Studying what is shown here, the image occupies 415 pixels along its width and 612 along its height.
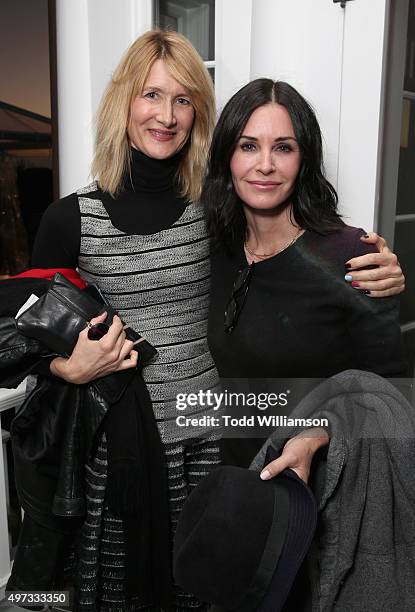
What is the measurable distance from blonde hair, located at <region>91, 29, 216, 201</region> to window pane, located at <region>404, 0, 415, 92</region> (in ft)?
1.55

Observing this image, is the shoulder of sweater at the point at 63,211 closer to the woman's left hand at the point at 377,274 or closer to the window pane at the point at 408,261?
the woman's left hand at the point at 377,274

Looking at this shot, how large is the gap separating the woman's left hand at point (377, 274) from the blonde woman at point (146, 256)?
1.19 feet

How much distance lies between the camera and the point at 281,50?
4.91 feet

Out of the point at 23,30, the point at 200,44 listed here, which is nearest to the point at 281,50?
the point at 200,44

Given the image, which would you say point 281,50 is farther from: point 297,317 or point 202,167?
point 297,317

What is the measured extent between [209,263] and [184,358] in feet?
0.72

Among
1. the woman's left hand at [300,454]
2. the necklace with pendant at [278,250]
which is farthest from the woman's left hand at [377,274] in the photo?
the woman's left hand at [300,454]

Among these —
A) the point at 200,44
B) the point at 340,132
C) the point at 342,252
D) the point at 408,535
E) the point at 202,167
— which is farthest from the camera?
the point at 200,44

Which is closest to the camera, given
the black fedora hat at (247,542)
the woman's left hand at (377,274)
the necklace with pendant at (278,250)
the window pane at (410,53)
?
the black fedora hat at (247,542)

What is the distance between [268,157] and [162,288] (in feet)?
1.14

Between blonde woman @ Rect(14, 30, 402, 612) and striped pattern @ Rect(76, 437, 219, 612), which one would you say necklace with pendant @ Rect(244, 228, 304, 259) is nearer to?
blonde woman @ Rect(14, 30, 402, 612)

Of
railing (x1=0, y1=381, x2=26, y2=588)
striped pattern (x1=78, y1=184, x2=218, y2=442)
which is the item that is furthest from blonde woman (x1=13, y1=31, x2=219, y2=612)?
railing (x1=0, y1=381, x2=26, y2=588)

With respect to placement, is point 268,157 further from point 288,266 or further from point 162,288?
point 162,288

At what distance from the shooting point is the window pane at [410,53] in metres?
1.31
